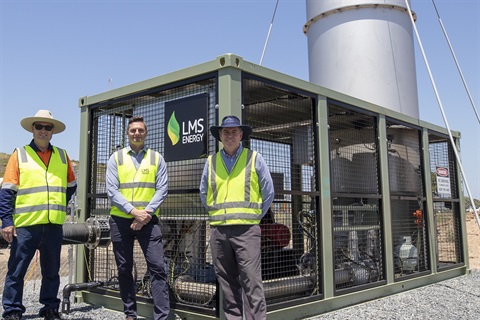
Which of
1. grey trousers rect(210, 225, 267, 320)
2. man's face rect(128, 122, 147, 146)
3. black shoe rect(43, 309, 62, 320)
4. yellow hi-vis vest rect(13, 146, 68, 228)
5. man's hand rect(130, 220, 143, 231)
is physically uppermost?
man's face rect(128, 122, 147, 146)

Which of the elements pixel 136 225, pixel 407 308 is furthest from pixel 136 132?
pixel 407 308

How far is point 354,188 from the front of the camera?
20.1 ft

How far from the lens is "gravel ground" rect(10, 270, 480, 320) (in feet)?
15.9

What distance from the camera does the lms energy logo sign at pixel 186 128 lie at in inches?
173

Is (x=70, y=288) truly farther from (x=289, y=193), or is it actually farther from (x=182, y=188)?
(x=289, y=193)

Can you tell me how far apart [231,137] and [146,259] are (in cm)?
136

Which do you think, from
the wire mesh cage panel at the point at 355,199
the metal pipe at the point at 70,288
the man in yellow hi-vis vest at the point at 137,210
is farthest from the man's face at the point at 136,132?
the wire mesh cage panel at the point at 355,199

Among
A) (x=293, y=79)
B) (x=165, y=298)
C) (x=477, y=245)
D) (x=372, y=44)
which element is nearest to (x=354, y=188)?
(x=293, y=79)

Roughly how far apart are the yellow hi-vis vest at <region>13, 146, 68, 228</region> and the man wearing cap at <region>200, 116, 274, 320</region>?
4.88 ft

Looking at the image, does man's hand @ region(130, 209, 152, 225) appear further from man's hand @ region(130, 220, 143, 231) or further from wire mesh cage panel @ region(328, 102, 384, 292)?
wire mesh cage panel @ region(328, 102, 384, 292)

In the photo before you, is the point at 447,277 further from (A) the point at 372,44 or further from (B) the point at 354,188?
(A) the point at 372,44

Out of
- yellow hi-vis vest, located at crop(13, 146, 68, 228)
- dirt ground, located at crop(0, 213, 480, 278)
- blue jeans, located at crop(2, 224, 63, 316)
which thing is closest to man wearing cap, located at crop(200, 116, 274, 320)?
yellow hi-vis vest, located at crop(13, 146, 68, 228)

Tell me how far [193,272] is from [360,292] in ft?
7.03

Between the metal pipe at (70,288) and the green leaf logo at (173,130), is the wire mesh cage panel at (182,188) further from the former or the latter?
the metal pipe at (70,288)
